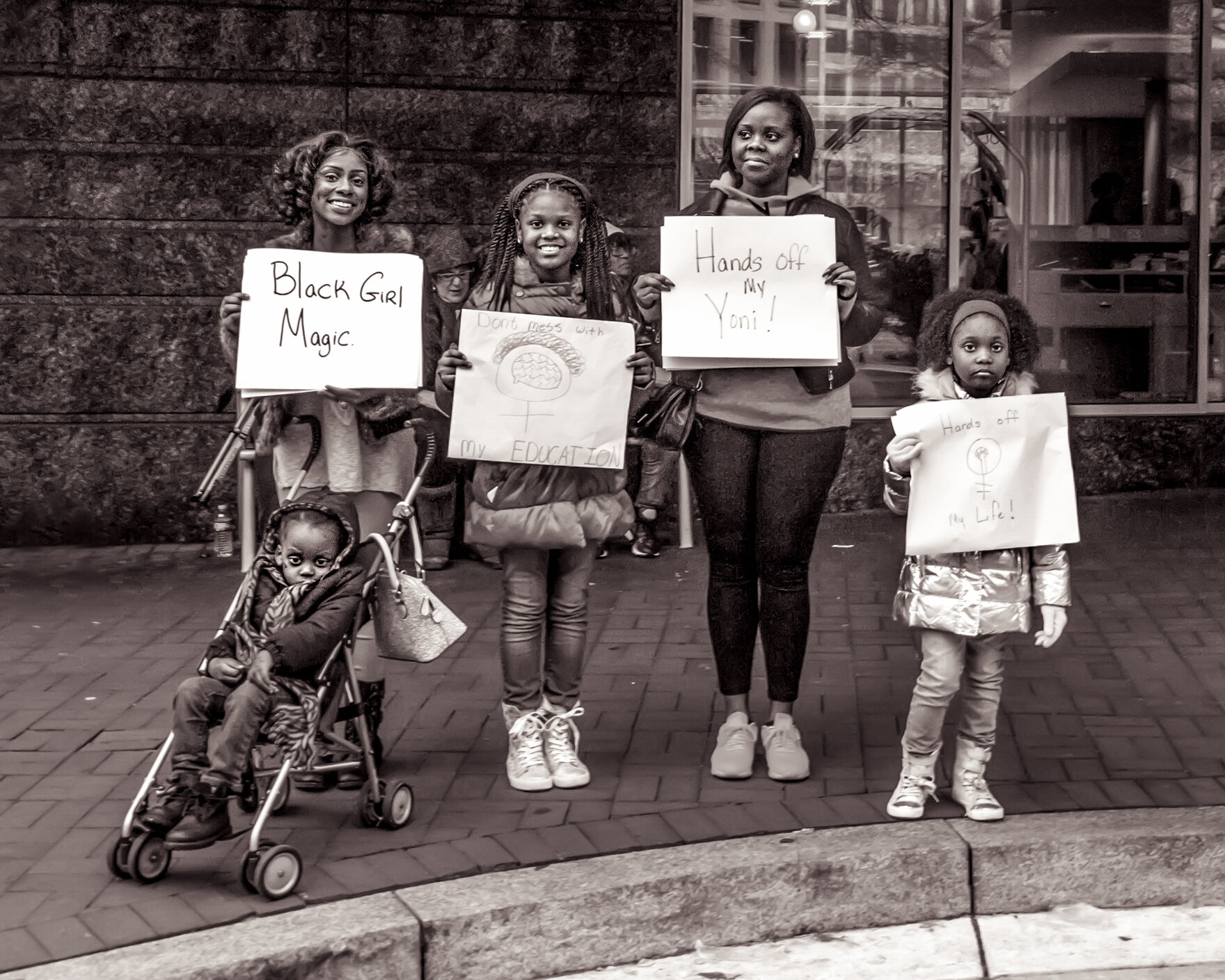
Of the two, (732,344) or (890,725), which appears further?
(890,725)

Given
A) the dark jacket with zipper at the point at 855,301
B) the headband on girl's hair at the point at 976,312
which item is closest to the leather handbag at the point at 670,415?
the dark jacket with zipper at the point at 855,301

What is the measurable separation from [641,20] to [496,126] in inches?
35.6

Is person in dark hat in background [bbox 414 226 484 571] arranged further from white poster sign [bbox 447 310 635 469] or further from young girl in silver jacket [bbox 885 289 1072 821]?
young girl in silver jacket [bbox 885 289 1072 821]

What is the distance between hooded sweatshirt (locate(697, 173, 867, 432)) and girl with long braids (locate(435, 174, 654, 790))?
0.74 feet

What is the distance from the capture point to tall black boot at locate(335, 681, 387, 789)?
478cm

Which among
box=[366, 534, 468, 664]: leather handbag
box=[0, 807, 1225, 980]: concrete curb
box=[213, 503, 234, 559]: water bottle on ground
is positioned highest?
box=[366, 534, 468, 664]: leather handbag

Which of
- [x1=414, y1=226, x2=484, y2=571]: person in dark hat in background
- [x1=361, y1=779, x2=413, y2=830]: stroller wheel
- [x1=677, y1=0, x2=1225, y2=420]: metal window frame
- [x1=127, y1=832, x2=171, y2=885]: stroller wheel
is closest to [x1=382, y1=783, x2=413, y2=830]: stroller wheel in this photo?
[x1=361, y1=779, x2=413, y2=830]: stroller wheel

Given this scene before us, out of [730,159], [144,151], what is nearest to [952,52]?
[144,151]

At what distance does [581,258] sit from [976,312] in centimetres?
111

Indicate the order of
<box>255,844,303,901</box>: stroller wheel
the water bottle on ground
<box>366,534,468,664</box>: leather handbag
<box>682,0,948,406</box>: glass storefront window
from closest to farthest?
1. <box>255,844,303,901</box>: stroller wheel
2. <box>366,534,468,664</box>: leather handbag
3. the water bottle on ground
4. <box>682,0,948,406</box>: glass storefront window

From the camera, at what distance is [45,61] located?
27.9 ft

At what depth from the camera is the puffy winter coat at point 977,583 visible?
4.46m

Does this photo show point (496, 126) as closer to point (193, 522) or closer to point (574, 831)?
point (193, 522)

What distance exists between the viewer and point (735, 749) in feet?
16.1
